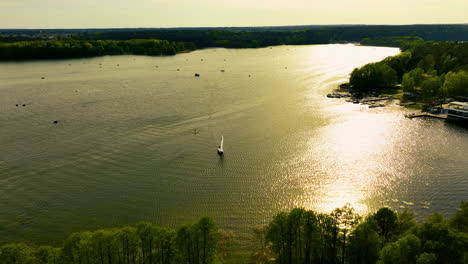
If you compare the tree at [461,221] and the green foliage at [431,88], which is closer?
the tree at [461,221]

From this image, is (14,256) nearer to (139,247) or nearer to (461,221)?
(139,247)

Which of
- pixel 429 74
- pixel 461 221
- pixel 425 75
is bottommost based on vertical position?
pixel 461 221

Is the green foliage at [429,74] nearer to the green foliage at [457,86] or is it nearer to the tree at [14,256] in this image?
the green foliage at [457,86]

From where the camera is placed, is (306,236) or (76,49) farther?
(76,49)

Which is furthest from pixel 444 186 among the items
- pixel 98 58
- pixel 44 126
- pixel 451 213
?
pixel 98 58

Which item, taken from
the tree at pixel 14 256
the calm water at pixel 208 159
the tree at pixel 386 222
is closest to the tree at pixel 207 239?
the calm water at pixel 208 159

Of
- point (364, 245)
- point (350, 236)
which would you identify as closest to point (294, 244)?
point (350, 236)
